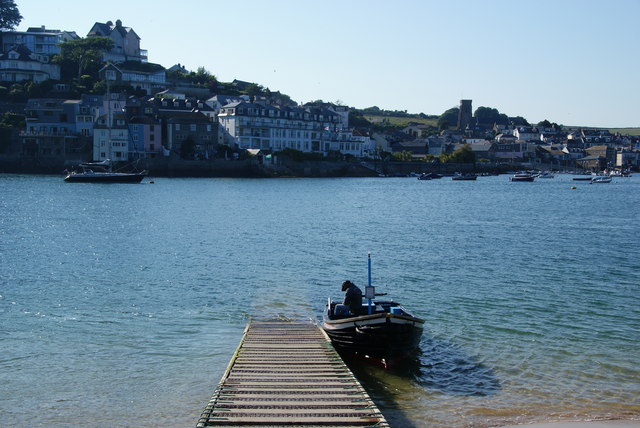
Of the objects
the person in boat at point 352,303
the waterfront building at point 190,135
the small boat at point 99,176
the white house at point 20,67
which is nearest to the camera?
the person in boat at point 352,303

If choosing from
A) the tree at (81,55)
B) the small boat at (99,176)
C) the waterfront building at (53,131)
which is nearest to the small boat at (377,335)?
the small boat at (99,176)

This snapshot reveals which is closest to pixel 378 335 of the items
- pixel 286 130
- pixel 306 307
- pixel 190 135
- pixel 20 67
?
pixel 306 307

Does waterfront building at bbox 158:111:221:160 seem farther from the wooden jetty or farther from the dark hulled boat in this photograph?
the wooden jetty

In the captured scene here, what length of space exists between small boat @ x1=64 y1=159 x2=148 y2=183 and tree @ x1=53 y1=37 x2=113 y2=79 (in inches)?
1513

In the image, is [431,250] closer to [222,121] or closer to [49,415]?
[49,415]

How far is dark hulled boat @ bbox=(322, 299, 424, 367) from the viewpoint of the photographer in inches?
698

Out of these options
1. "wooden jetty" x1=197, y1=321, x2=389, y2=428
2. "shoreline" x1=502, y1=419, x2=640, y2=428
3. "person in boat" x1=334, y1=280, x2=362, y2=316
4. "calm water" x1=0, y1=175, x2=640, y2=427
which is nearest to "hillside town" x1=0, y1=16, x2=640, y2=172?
"calm water" x1=0, y1=175, x2=640, y2=427

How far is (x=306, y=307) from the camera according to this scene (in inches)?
986

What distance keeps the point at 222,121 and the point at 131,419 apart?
121434 mm

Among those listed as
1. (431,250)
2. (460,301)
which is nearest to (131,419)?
(460,301)

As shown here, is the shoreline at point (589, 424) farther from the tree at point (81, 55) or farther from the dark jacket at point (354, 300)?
the tree at point (81, 55)

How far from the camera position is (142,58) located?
163500 millimetres

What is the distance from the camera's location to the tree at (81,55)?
143625mm

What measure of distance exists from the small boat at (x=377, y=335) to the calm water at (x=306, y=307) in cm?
56
